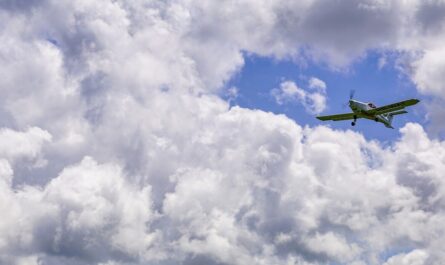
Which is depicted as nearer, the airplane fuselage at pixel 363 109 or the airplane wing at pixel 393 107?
the airplane wing at pixel 393 107

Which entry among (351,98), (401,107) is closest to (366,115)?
(351,98)

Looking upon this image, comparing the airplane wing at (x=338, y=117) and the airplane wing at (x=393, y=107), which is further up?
the airplane wing at (x=338, y=117)

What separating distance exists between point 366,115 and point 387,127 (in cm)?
1139

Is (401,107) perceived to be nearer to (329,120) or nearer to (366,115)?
(366,115)

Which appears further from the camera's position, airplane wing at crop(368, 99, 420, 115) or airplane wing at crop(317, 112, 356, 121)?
airplane wing at crop(317, 112, 356, 121)

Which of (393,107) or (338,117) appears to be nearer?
(393,107)

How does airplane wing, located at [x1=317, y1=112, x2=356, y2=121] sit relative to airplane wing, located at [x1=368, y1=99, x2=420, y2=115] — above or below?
above

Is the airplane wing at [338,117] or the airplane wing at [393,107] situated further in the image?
the airplane wing at [338,117]

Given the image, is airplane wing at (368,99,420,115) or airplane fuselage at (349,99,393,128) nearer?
airplane wing at (368,99,420,115)

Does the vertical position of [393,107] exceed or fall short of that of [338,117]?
it falls short

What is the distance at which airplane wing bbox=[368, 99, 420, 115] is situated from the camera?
142 m

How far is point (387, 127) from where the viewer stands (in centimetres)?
17012

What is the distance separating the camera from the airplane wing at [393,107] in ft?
467

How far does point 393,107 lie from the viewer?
150 metres
